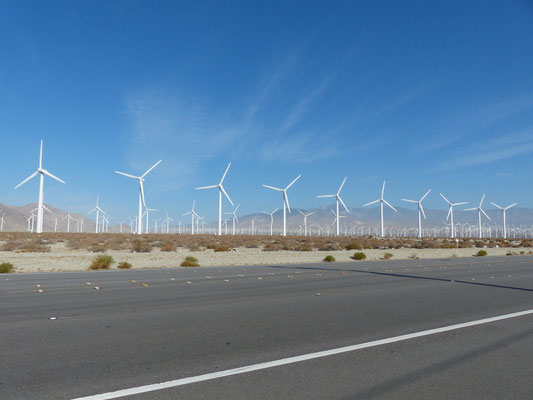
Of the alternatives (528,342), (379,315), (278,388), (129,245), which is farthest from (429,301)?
(129,245)

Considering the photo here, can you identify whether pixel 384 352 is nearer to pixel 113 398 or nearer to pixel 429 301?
pixel 113 398

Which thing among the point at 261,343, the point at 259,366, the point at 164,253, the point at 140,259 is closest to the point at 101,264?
the point at 140,259

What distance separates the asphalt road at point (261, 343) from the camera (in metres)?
4.61

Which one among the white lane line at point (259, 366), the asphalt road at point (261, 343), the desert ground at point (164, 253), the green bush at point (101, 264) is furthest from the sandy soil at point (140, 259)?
the white lane line at point (259, 366)

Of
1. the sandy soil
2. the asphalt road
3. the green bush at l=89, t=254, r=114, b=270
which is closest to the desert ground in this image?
the sandy soil

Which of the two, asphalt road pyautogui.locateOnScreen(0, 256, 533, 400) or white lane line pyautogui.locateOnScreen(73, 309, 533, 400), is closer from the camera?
white lane line pyautogui.locateOnScreen(73, 309, 533, 400)

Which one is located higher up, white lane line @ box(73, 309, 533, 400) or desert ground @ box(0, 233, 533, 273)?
desert ground @ box(0, 233, 533, 273)

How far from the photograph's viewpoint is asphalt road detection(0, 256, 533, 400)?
15.1 feet

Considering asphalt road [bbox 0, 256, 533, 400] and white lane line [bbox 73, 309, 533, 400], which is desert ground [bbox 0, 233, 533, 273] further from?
white lane line [bbox 73, 309, 533, 400]

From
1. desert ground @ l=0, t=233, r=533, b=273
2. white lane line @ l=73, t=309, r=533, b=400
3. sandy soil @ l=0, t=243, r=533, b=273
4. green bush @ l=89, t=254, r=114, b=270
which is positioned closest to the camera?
white lane line @ l=73, t=309, r=533, b=400

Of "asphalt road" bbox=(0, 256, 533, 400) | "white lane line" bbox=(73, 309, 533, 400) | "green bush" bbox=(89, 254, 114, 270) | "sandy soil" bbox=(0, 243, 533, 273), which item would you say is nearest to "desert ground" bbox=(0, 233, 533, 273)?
"sandy soil" bbox=(0, 243, 533, 273)

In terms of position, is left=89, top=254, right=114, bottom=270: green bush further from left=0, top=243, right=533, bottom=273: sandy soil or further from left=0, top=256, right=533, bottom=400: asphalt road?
left=0, top=256, right=533, bottom=400: asphalt road

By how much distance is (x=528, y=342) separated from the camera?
6629mm

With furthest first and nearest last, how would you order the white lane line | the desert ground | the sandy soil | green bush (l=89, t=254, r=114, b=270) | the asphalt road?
the desert ground
the sandy soil
green bush (l=89, t=254, r=114, b=270)
the asphalt road
the white lane line
